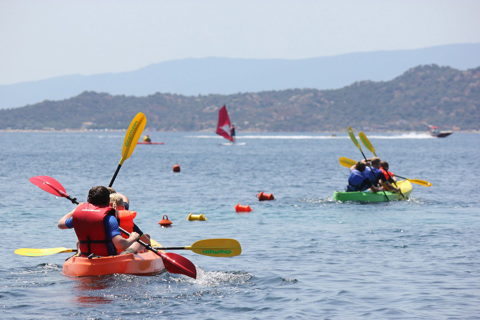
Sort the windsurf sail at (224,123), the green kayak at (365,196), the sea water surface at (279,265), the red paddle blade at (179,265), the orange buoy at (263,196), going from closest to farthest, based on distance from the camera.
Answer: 1. the sea water surface at (279,265)
2. the red paddle blade at (179,265)
3. the green kayak at (365,196)
4. the orange buoy at (263,196)
5. the windsurf sail at (224,123)

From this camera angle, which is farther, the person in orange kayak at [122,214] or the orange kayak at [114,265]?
the person in orange kayak at [122,214]

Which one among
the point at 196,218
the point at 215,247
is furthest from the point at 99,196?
the point at 196,218

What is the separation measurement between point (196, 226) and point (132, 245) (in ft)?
27.9

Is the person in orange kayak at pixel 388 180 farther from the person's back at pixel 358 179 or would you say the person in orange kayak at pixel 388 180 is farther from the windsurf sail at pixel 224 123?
the windsurf sail at pixel 224 123

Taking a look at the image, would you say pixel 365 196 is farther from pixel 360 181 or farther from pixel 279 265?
pixel 279 265

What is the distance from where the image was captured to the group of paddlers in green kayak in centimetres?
2758

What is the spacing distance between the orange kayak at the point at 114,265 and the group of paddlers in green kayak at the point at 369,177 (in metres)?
14.2

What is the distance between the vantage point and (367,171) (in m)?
27.8

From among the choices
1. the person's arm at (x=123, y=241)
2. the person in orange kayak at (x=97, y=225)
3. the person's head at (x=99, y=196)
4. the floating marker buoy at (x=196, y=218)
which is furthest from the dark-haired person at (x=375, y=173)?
the person's head at (x=99, y=196)

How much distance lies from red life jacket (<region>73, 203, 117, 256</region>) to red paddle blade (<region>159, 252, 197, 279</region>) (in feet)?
3.78

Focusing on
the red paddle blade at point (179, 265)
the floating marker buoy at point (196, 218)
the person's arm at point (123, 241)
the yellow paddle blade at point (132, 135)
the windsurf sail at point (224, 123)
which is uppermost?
the windsurf sail at point (224, 123)

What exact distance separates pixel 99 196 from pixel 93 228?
58 cm

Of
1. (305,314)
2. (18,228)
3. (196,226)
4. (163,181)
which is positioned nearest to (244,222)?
(196,226)

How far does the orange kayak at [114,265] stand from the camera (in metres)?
13.5
